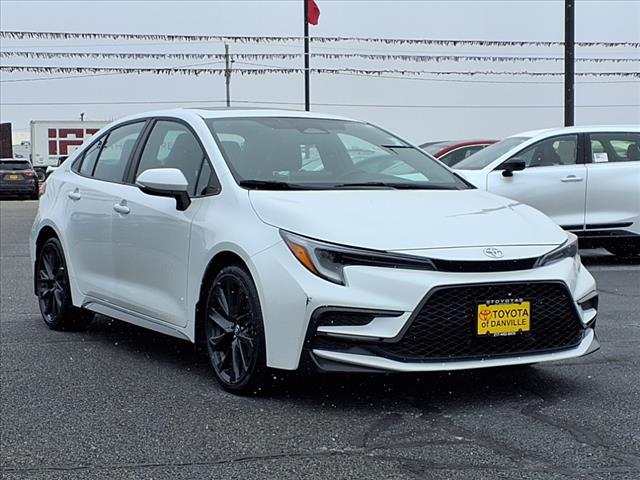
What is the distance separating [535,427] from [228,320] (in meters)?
1.62

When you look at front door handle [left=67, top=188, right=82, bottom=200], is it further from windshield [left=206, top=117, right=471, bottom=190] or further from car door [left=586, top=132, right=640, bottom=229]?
car door [left=586, top=132, right=640, bottom=229]

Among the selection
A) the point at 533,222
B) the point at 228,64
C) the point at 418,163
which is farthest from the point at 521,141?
the point at 228,64

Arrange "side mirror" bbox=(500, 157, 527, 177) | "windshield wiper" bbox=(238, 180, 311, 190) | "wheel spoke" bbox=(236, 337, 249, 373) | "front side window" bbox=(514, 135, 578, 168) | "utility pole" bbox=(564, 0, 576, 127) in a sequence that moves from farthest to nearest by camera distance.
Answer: "utility pole" bbox=(564, 0, 576, 127), "front side window" bbox=(514, 135, 578, 168), "side mirror" bbox=(500, 157, 527, 177), "windshield wiper" bbox=(238, 180, 311, 190), "wheel spoke" bbox=(236, 337, 249, 373)

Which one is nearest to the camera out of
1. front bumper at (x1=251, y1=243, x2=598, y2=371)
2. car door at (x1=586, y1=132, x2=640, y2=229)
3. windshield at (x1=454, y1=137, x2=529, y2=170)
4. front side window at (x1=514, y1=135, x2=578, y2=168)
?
front bumper at (x1=251, y1=243, x2=598, y2=371)

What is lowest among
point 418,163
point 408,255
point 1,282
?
point 1,282

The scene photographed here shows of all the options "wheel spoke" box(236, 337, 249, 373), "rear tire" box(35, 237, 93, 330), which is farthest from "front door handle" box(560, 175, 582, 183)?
"wheel spoke" box(236, 337, 249, 373)

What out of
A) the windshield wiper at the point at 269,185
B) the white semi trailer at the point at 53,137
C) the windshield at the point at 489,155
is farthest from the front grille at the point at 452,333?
the white semi trailer at the point at 53,137

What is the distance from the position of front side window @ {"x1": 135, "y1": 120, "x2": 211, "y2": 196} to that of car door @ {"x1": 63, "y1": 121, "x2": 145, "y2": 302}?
0.25 metres

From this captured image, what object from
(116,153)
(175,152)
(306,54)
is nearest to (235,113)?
(175,152)

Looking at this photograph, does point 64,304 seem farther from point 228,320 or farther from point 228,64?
point 228,64

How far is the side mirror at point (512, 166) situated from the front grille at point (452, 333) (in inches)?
256

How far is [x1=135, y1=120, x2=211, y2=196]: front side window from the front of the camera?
5910 millimetres

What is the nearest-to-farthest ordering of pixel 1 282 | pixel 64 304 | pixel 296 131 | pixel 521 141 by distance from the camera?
pixel 296 131, pixel 64 304, pixel 1 282, pixel 521 141

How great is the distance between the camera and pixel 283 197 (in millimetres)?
5309
